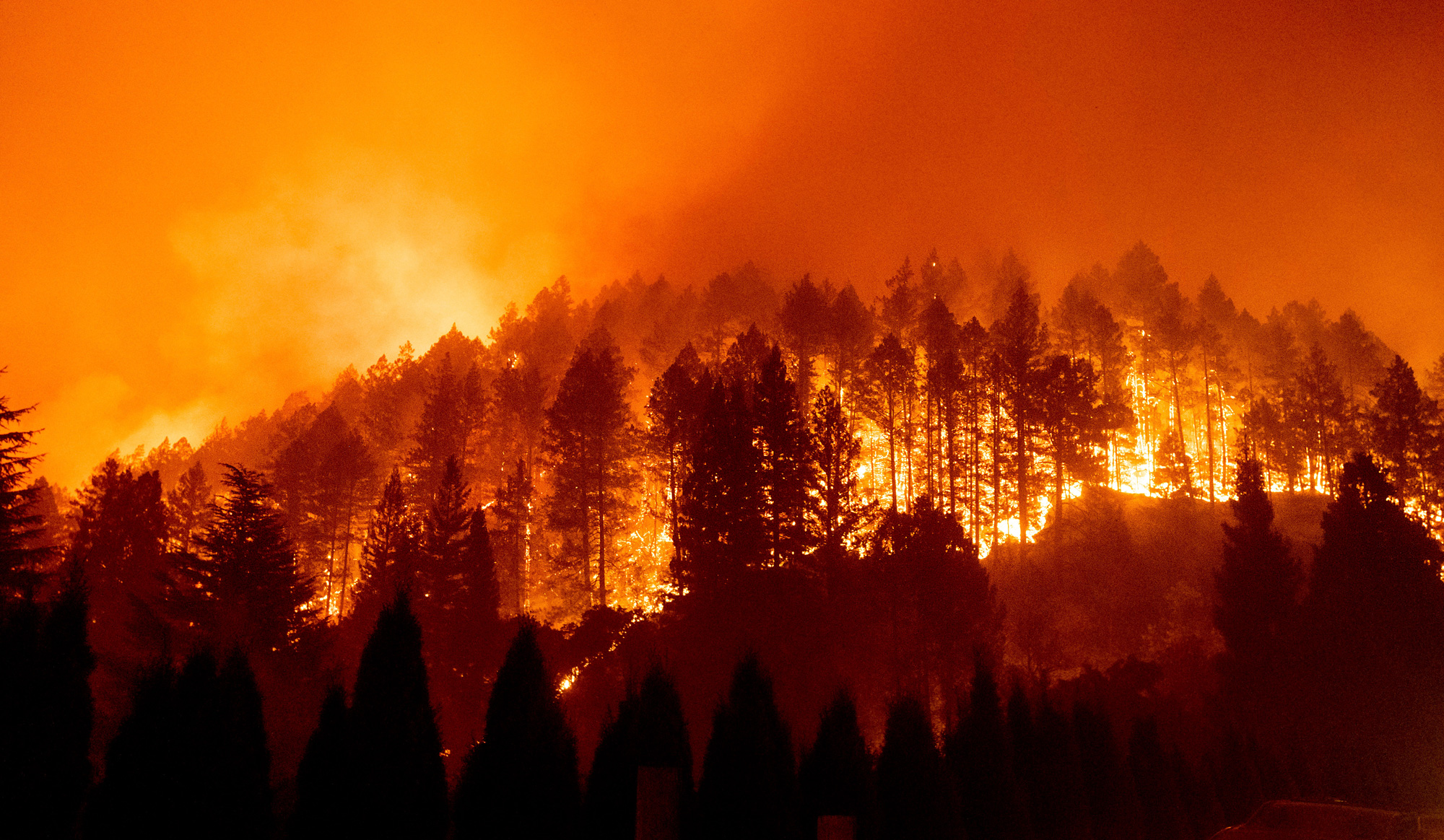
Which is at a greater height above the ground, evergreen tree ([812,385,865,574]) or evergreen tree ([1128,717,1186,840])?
evergreen tree ([812,385,865,574])

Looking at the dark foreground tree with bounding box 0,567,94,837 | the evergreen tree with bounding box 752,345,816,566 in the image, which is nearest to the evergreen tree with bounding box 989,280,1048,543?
the evergreen tree with bounding box 752,345,816,566

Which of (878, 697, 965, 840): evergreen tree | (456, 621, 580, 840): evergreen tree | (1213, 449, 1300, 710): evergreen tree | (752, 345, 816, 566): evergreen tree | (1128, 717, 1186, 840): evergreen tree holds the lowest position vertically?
(1128, 717, 1186, 840): evergreen tree

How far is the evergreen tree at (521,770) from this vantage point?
11.0 metres

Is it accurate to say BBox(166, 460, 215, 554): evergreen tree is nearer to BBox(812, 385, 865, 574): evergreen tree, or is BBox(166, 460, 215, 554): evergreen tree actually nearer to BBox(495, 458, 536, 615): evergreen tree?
BBox(495, 458, 536, 615): evergreen tree

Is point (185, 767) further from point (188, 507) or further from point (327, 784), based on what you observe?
point (188, 507)

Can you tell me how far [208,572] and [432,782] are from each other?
2036cm

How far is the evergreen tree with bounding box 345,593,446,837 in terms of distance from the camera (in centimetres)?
1031

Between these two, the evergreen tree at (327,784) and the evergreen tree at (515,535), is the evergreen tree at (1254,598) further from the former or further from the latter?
the evergreen tree at (327,784)

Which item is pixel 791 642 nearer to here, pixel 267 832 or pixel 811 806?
pixel 811 806

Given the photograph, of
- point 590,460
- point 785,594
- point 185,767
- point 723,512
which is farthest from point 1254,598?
point 185,767

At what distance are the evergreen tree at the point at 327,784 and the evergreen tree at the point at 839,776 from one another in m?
6.46

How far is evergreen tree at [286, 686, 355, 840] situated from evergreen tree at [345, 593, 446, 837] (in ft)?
0.39

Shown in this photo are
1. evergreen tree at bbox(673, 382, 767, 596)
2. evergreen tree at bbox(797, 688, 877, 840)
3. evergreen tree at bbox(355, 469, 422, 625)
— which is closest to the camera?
evergreen tree at bbox(797, 688, 877, 840)

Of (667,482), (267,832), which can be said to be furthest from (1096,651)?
(267,832)
